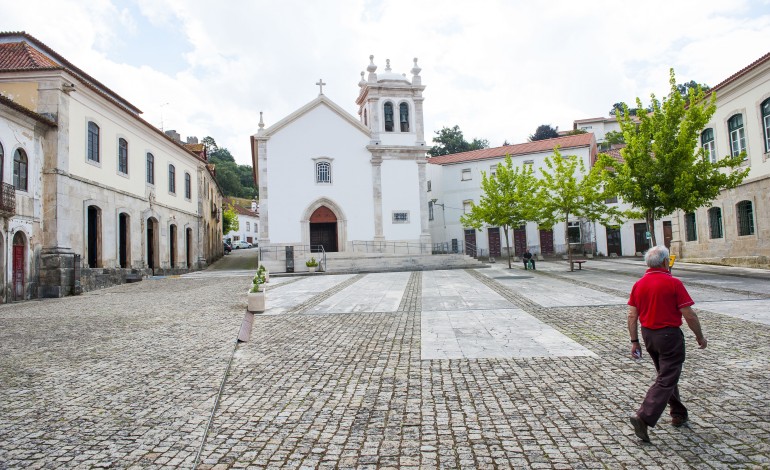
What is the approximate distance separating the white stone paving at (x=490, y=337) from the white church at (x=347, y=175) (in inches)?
839

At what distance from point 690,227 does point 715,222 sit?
83.0 inches

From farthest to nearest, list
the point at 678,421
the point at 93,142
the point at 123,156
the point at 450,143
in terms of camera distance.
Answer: the point at 450,143
the point at 123,156
the point at 93,142
the point at 678,421

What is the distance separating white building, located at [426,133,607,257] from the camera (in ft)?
130

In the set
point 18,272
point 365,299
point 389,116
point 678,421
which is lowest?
point 678,421

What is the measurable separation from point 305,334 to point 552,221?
17.2 meters

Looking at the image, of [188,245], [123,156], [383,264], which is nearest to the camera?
[123,156]

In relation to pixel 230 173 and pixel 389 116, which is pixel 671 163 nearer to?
pixel 389 116

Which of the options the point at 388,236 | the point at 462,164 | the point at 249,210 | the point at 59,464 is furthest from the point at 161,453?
the point at 249,210

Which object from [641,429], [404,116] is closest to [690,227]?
[404,116]

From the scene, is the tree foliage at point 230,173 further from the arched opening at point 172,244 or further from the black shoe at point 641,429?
the black shoe at point 641,429

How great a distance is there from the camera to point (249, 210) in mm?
79188

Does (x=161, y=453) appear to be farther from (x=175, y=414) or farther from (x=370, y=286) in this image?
(x=370, y=286)

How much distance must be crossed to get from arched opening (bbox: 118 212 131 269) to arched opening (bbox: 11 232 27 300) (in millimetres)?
6378

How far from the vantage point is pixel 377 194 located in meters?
31.9
